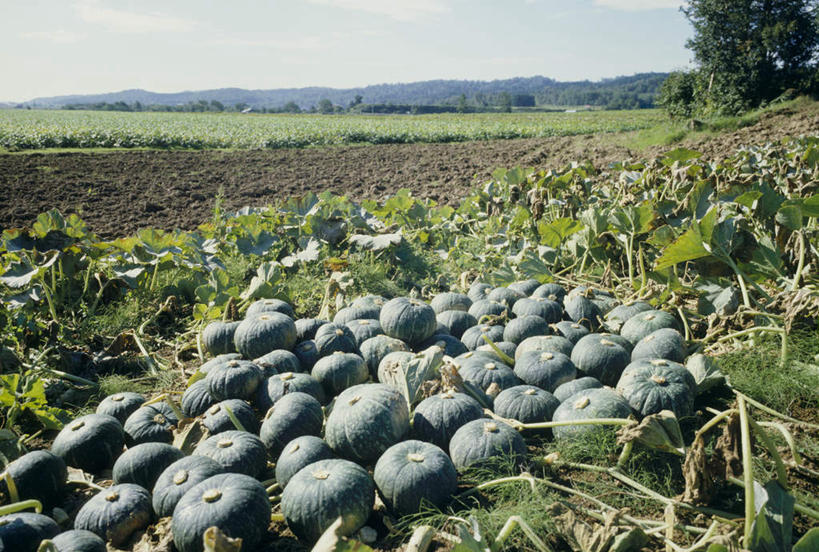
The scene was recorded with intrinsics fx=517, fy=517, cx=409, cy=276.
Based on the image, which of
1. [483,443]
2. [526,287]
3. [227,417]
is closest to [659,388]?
[483,443]

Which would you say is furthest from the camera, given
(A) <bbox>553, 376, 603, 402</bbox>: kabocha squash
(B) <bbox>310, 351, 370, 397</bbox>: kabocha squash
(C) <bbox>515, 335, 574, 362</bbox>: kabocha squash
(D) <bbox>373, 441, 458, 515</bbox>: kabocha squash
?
(C) <bbox>515, 335, 574, 362</bbox>: kabocha squash

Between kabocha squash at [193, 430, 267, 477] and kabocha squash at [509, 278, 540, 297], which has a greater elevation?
kabocha squash at [509, 278, 540, 297]

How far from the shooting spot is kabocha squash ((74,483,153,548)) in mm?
2338

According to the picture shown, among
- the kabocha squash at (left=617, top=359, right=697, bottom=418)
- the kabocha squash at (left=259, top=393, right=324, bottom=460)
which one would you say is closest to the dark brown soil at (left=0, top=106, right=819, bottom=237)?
the kabocha squash at (left=617, top=359, right=697, bottom=418)

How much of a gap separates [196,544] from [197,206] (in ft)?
37.7

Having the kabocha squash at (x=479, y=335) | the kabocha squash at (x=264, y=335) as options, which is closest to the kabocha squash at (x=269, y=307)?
the kabocha squash at (x=264, y=335)

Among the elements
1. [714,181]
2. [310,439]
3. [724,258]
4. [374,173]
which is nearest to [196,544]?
[310,439]

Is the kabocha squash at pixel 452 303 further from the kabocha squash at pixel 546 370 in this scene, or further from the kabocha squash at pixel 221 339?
the kabocha squash at pixel 221 339

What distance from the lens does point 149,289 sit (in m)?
5.64

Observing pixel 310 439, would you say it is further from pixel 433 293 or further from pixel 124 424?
pixel 433 293

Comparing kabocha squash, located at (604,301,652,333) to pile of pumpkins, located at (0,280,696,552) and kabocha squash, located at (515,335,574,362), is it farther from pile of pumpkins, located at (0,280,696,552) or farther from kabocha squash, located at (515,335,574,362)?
kabocha squash, located at (515,335,574,362)

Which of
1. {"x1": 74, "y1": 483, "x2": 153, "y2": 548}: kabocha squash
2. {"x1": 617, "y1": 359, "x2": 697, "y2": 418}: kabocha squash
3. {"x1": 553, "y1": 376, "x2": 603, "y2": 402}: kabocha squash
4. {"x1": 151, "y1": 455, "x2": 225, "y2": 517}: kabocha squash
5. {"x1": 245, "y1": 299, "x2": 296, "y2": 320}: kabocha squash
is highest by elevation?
{"x1": 245, "y1": 299, "x2": 296, "y2": 320}: kabocha squash

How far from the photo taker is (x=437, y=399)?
2.97 m

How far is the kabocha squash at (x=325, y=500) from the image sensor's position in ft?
7.45
